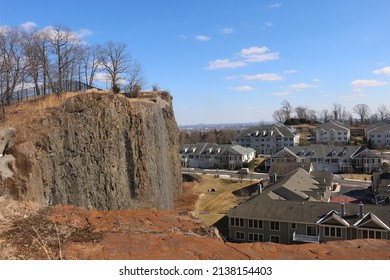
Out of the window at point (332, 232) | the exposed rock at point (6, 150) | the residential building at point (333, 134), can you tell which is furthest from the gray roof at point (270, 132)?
the exposed rock at point (6, 150)

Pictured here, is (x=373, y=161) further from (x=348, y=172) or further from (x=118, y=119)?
(x=118, y=119)

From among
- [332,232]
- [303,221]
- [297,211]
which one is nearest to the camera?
[332,232]

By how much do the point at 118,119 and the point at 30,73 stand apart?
38.9 ft

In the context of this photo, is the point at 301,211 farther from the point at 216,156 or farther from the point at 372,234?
the point at 216,156

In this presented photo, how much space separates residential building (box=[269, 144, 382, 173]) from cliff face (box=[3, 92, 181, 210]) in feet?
101

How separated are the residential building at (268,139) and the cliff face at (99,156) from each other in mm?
48512

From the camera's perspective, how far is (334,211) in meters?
26.4

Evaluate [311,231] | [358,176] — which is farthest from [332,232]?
[358,176]

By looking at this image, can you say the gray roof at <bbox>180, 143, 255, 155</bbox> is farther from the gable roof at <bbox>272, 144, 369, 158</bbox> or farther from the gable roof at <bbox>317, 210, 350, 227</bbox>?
the gable roof at <bbox>317, 210, 350, 227</bbox>

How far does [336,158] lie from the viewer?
62.7 m

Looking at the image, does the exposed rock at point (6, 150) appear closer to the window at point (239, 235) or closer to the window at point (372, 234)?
the window at point (239, 235)

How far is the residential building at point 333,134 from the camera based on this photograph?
8494cm

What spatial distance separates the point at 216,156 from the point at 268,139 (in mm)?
18121
